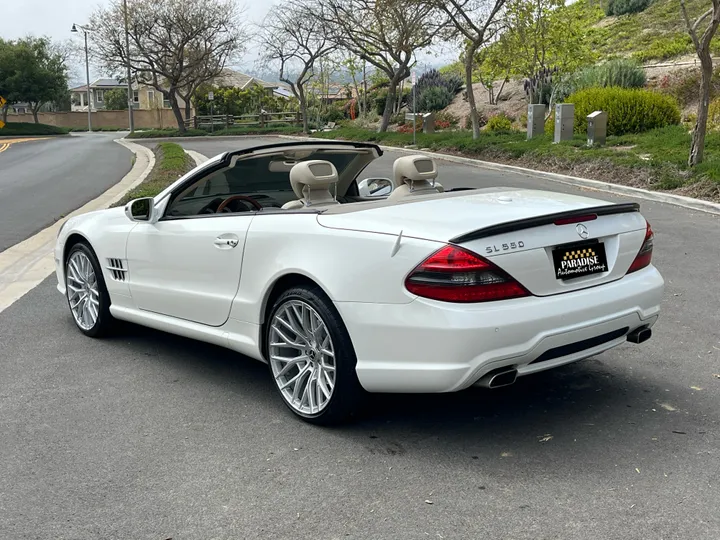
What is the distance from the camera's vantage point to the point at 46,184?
18.9 m

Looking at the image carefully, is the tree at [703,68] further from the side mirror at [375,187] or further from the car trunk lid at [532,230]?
the car trunk lid at [532,230]

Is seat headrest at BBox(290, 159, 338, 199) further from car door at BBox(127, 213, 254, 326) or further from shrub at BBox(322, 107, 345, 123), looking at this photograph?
shrub at BBox(322, 107, 345, 123)

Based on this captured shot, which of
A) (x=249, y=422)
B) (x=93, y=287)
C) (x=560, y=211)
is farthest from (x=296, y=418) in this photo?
(x=93, y=287)

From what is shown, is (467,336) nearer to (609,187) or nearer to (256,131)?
(609,187)

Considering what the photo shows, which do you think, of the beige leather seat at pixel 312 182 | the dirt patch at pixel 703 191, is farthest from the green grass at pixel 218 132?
the beige leather seat at pixel 312 182

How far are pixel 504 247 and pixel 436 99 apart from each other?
121 feet

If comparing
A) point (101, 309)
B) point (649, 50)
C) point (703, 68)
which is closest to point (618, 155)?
point (703, 68)

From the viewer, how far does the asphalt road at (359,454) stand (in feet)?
10.4

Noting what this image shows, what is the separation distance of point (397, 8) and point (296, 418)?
27235 millimetres

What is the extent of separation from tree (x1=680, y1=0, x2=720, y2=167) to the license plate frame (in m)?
10.6

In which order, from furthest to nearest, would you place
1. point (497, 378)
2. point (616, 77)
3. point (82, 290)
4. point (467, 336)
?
point (616, 77) → point (82, 290) → point (497, 378) → point (467, 336)

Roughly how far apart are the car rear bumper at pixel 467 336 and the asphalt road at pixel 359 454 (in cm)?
40

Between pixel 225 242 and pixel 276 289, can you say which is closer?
pixel 276 289

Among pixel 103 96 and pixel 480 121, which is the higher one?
pixel 103 96
